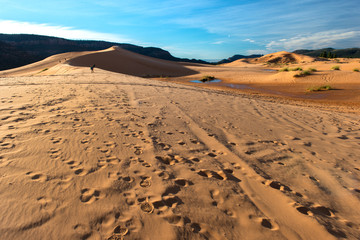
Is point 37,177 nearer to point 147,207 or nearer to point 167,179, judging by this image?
point 147,207

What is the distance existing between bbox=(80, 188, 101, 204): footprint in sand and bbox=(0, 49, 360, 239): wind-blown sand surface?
16 millimetres

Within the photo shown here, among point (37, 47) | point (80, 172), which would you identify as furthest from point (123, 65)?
point (37, 47)

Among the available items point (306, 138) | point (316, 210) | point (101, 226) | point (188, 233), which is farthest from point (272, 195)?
point (306, 138)

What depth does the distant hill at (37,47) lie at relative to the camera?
1960 inches

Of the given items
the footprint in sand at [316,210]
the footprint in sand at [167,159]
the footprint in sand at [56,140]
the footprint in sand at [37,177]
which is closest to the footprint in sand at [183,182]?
the footprint in sand at [167,159]

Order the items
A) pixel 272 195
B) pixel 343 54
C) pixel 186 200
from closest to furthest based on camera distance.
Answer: pixel 186 200 → pixel 272 195 → pixel 343 54

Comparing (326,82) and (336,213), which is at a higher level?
(326,82)

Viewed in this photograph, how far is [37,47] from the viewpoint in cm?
7831

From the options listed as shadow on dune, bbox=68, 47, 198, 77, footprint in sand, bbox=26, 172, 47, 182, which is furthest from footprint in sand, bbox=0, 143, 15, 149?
shadow on dune, bbox=68, 47, 198, 77

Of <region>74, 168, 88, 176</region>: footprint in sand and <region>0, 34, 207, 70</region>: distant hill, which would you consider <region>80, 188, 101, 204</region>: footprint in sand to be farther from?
<region>0, 34, 207, 70</region>: distant hill

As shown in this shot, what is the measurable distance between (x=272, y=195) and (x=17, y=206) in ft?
9.27

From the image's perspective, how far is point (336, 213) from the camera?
2.27 m

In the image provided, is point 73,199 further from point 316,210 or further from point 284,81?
point 284,81

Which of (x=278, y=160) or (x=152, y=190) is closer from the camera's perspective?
(x=152, y=190)
